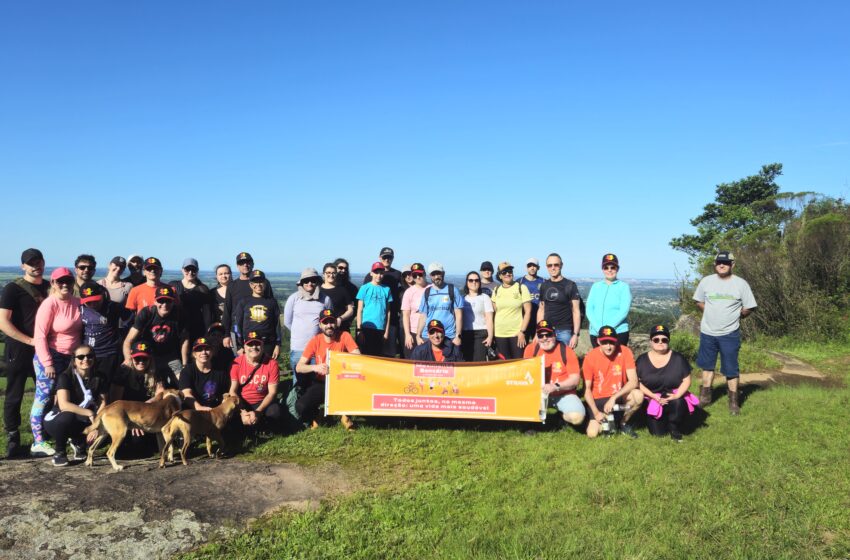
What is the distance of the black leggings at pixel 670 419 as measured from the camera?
715 cm

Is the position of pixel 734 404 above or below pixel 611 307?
below

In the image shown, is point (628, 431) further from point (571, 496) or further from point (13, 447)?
point (13, 447)

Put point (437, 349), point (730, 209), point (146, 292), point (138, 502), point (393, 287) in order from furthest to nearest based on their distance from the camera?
point (730, 209) → point (393, 287) → point (146, 292) → point (437, 349) → point (138, 502)

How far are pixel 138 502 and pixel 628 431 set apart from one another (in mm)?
5977

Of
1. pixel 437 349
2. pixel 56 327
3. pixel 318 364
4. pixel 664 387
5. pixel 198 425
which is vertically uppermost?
pixel 56 327

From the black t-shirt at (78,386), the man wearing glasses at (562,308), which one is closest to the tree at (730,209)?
the man wearing glasses at (562,308)

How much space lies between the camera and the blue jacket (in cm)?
826

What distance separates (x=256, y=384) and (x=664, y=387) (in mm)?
5754

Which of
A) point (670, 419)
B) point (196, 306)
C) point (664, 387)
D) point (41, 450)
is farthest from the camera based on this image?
point (196, 306)

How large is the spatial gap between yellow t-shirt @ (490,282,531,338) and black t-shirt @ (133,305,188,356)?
16.6 ft

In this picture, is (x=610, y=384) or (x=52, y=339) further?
(x=610, y=384)

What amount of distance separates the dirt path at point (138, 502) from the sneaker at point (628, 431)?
3871 mm

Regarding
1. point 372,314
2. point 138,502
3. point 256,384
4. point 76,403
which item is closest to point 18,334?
point 76,403

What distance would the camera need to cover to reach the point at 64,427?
617 centimetres
